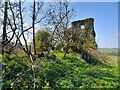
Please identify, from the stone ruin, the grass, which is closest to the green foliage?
the grass

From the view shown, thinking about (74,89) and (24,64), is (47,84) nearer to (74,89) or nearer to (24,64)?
(74,89)

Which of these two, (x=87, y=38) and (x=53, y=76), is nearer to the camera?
(x=53, y=76)

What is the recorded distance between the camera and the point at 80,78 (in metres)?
3.88

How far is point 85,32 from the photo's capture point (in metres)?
6.19

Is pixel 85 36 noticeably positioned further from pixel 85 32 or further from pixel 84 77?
pixel 84 77

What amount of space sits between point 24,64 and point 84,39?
2301mm

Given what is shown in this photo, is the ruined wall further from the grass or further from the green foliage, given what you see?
the green foliage

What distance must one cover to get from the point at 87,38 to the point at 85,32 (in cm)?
19

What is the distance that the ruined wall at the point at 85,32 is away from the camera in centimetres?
596

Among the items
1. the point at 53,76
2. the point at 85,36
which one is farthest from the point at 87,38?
the point at 53,76

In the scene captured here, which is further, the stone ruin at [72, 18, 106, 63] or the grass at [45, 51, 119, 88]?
the stone ruin at [72, 18, 106, 63]

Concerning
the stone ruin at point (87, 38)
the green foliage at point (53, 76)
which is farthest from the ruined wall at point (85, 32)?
the green foliage at point (53, 76)

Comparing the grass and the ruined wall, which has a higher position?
the ruined wall

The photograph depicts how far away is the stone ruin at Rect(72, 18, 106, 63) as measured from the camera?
589 cm
